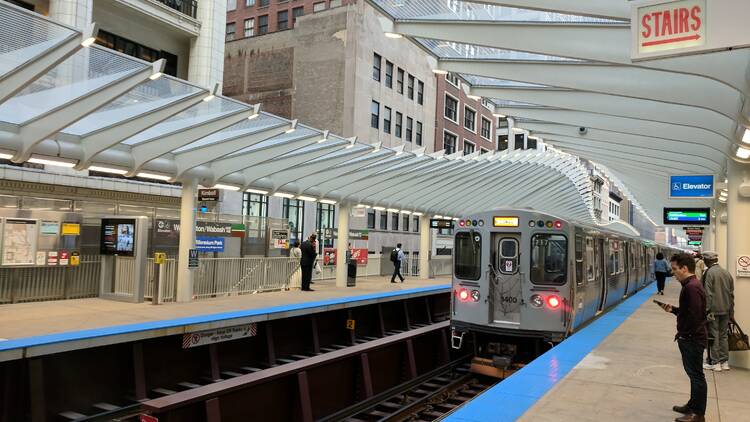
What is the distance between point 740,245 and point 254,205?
2770 centimetres

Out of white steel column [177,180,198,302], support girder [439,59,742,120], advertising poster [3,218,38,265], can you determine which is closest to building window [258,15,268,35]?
white steel column [177,180,198,302]

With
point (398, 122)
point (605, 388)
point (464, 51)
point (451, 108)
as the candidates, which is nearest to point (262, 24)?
point (398, 122)

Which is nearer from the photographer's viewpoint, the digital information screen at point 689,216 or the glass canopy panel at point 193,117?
the glass canopy panel at point 193,117

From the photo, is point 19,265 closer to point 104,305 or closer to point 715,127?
point 104,305

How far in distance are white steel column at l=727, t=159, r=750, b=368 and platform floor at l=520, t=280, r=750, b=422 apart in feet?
2.05

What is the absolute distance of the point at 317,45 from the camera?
37281mm

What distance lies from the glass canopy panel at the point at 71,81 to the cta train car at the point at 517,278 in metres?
6.81

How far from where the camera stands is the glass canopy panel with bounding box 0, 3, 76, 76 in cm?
786

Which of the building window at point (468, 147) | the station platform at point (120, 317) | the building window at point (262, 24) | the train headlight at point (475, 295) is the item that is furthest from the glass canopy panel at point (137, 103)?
the building window at point (468, 147)

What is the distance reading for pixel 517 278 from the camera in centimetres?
1088

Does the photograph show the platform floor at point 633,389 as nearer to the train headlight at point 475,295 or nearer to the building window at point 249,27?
the train headlight at point 475,295

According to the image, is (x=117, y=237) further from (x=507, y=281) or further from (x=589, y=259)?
(x=589, y=259)

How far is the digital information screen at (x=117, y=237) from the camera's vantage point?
14195 millimetres

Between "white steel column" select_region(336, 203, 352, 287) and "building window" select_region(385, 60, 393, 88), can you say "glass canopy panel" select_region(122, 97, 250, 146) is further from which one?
"building window" select_region(385, 60, 393, 88)
